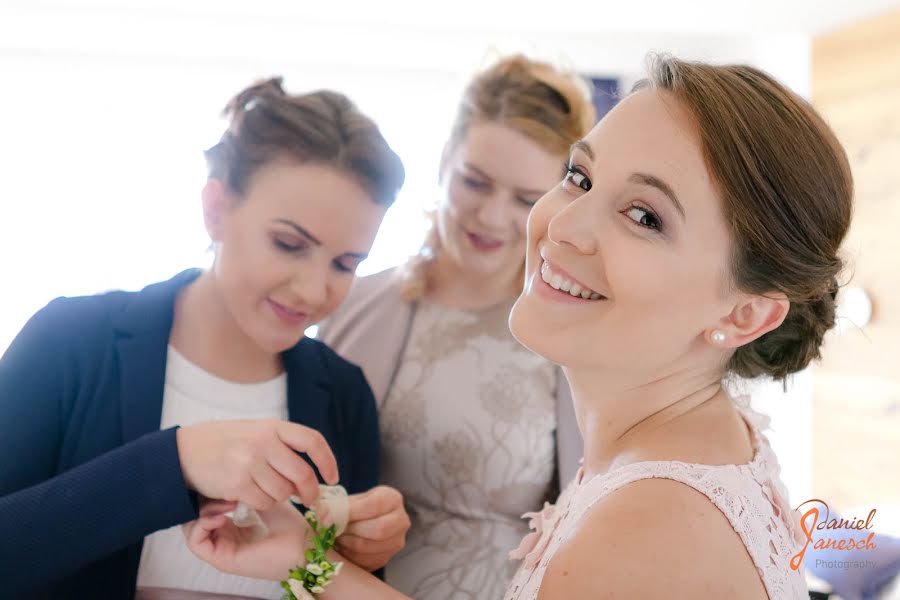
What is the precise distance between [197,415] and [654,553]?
0.97 meters

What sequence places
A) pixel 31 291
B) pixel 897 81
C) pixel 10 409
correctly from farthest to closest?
1. pixel 31 291
2. pixel 897 81
3. pixel 10 409

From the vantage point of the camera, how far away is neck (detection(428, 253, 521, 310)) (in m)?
2.19

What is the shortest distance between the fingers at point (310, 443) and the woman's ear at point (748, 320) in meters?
0.55

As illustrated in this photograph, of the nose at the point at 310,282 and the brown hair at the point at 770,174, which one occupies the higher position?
the brown hair at the point at 770,174

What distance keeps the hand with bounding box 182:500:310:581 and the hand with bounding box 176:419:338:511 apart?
0.04 m

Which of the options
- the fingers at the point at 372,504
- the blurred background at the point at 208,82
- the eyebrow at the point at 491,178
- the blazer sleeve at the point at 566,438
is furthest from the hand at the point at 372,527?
the blurred background at the point at 208,82

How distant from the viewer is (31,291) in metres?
5.27

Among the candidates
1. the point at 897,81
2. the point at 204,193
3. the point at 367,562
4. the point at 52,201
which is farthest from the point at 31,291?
the point at 897,81

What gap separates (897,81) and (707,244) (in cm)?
357

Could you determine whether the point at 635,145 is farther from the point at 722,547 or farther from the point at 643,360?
the point at 722,547

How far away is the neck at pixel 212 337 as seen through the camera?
1659 millimetres

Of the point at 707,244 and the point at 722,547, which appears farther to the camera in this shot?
the point at 707,244

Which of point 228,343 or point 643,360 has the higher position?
point 643,360

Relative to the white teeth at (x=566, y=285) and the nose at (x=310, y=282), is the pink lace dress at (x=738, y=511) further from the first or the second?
the nose at (x=310, y=282)
